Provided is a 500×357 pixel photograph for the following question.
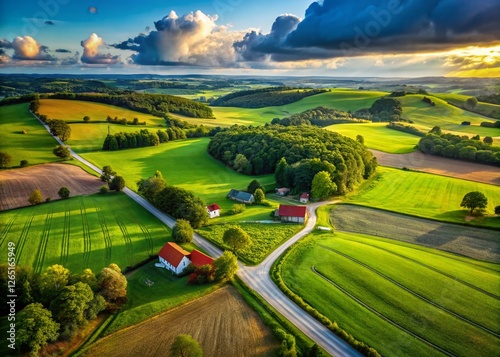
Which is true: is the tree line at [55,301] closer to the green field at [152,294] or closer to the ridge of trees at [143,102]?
the green field at [152,294]

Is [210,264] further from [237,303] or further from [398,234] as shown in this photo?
[398,234]

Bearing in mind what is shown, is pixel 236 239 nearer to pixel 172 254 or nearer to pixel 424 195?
pixel 172 254

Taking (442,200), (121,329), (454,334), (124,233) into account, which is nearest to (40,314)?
(121,329)

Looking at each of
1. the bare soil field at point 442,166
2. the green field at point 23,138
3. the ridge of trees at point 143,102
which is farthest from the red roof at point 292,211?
the ridge of trees at point 143,102

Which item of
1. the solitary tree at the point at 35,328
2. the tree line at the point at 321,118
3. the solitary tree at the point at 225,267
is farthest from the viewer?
the tree line at the point at 321,118

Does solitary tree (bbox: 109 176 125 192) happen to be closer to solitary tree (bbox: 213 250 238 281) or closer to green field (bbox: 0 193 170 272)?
green field (bbox: 0 193 170 272)
